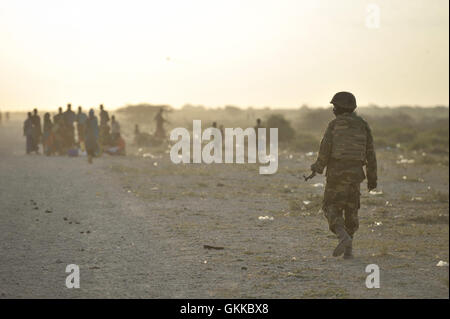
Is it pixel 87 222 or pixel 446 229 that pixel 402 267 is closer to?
pixel 446 229

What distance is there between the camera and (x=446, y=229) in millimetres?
10344

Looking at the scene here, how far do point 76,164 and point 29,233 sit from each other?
42.9 feet

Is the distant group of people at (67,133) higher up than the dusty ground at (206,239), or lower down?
higher up

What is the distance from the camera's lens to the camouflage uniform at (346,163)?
7793 mm

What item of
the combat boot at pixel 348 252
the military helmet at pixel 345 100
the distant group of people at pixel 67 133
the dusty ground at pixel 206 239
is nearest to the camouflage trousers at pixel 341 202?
the combat boot at pixel 348 252

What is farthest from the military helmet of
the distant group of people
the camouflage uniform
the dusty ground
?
the distant group of people

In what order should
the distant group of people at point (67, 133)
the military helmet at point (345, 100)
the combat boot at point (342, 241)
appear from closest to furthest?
the combat boot at point (342, 241), the military helmet at point (345, 100), the distant group of people at point (67, 133)

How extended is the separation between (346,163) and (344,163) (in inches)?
1.0

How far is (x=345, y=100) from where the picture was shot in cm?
781

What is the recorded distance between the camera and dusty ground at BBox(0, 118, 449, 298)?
21.5ft

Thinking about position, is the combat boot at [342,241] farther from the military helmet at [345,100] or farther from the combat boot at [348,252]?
the military helmet at [345,100]

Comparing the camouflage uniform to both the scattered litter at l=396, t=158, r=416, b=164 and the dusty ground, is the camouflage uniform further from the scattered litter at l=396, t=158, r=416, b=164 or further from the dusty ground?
the scattered litter at l=396, t=158, r=416, b=164

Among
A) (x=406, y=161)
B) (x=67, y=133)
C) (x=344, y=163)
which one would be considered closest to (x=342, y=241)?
(x=344, y=163)
